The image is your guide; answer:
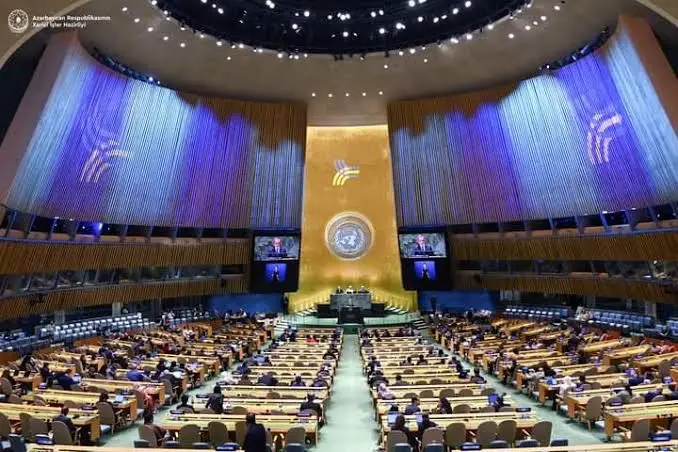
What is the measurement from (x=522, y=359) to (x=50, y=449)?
12.9 m

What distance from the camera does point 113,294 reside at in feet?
81.9

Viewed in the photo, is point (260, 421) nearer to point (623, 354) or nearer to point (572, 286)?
point (623, 354)

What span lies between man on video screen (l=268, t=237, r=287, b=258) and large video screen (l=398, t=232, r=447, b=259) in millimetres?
6259

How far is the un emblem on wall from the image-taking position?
118ft

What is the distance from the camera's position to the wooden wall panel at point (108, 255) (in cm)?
1822

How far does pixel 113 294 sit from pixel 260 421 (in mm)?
17416

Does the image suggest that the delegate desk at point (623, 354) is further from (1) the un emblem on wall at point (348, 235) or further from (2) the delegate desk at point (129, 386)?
(1) the un emblem on wall at point (348, 235)

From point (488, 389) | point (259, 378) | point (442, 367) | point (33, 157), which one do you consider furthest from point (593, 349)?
point (33, 157)

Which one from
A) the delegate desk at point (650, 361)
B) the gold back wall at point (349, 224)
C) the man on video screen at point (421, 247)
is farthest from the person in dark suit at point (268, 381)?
the gold back wall at point (349, 224)

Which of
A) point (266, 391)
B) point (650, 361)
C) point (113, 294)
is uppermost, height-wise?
point (113, 294)

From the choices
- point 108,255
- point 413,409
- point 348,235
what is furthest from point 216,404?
point 348,235

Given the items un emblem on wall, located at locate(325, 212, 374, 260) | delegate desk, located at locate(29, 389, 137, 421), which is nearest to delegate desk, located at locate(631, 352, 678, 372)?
delegate desk, located at locate(29, 389, 137, 421)

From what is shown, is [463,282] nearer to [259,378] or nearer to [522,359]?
[522,359]

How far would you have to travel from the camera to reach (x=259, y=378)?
13.5 m
